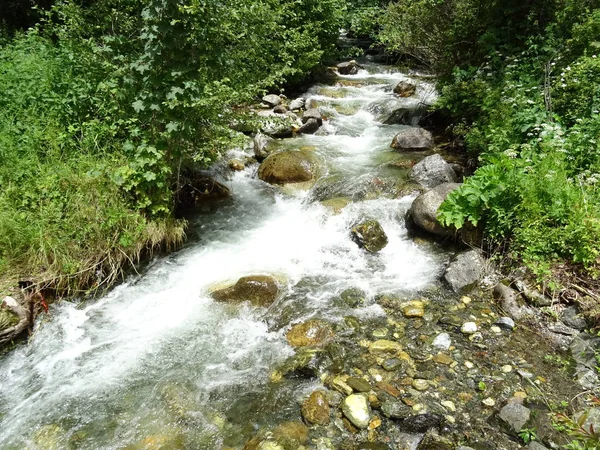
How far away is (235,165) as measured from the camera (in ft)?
30.4

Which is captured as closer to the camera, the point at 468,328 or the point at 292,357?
the point at 292,357

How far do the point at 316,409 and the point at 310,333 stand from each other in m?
1.13

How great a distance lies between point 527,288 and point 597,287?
711 mm

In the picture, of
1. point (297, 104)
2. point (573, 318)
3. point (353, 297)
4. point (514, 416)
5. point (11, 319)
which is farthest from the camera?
point (297, 104)

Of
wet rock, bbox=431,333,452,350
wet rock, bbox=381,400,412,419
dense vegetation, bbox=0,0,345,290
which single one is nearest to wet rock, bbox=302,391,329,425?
wet rock, bbox=381,400,412,419

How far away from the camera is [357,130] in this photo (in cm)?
1174

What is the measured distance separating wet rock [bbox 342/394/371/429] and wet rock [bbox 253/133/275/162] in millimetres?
6891

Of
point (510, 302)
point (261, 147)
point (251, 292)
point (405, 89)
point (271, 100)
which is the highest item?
point (271, 100)

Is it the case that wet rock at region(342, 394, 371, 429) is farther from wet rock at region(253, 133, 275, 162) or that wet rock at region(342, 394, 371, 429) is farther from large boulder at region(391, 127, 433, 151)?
large boulder at region(391, 127, 433, 151)

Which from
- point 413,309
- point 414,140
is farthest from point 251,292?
point 414,140

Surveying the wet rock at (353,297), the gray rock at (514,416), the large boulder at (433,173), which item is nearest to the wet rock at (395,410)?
the gray rock at (514,416)

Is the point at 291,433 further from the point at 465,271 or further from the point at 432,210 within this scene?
the point at 432,210

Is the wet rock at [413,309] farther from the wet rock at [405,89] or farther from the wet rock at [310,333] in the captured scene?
the wet rock at [405,89]

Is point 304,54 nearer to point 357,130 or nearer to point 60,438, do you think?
point 357,130
